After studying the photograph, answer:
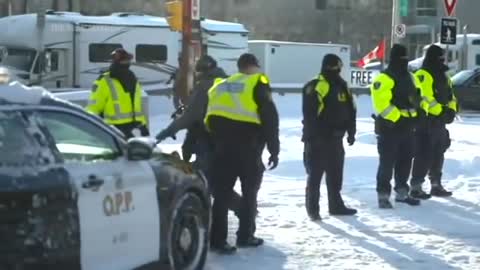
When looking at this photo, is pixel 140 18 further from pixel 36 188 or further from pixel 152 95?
pixel 36 188

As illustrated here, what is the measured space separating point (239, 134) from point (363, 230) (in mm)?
2051

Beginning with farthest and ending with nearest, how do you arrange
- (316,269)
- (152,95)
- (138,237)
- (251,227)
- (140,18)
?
1. (140,18)
2. (152,95)
3. (251,227)
4. (316,269)
5. (138,237)

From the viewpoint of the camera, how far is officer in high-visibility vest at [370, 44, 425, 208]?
37.4 feet

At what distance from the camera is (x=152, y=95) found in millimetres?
32906

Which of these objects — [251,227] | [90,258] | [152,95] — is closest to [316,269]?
[251,227]

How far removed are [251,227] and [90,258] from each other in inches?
120

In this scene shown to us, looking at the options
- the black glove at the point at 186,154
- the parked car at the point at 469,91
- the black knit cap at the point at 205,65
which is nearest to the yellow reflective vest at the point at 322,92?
the black knit cap at the point at 205,65

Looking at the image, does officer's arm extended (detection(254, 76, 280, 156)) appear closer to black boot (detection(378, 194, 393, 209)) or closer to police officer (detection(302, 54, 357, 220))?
police officer (detection(302, 54, 357, 220))

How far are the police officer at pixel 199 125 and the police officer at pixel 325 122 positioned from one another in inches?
44.9

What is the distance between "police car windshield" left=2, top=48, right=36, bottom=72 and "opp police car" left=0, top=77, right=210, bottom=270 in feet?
83.7

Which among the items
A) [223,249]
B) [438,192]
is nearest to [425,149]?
[438,192]

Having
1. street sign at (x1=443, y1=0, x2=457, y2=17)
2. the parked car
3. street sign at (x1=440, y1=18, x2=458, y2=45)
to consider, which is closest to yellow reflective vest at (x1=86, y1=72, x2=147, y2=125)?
street sign at (x1=440, y1=18, x2=458, y2=45)

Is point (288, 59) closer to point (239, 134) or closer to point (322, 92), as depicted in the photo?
point (322, 92)

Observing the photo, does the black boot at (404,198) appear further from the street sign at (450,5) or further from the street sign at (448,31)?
the street sign at (450,5)
